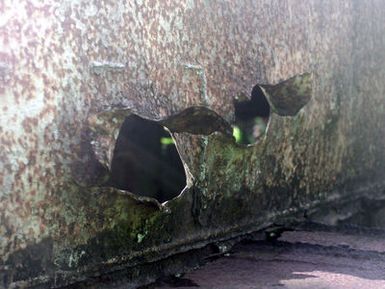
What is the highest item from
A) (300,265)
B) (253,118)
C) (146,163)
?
(253,118)

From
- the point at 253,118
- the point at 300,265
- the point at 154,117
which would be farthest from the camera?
the point at 253,118

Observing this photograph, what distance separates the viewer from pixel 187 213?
69.4 inches

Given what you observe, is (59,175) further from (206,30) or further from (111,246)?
(206,30)

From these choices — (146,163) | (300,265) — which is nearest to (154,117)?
(300,265)

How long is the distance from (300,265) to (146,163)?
99cm

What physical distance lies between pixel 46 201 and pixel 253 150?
79 cm

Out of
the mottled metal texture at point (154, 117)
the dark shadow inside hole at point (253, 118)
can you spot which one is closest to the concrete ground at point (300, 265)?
the mottled metal texture at point (154, 117)

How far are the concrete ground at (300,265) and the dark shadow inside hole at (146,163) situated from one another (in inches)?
22.7

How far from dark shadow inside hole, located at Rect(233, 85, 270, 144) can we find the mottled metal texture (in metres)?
0.08

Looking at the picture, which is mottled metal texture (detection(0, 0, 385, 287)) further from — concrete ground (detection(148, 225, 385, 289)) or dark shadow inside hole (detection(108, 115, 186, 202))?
dark shadow inside hole (detection(108, 115, 186, 202))

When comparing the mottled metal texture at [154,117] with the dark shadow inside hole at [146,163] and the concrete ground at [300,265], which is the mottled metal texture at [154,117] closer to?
the concrete ground at [300,265]

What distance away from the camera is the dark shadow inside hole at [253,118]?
2119mm

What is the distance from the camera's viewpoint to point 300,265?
1787mm

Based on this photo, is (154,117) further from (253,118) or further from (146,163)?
(146,163)
